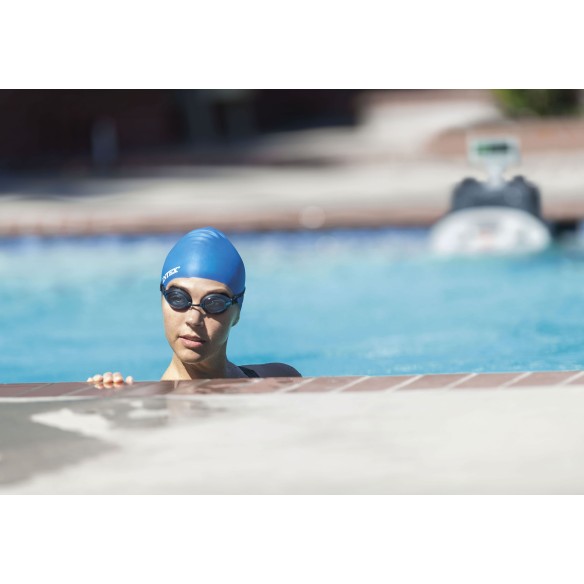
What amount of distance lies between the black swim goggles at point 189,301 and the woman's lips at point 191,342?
0.15 metres

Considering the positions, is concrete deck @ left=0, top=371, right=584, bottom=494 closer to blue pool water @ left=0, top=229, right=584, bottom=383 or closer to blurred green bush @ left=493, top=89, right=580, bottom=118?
blue pool water @ left=0, top=229, right=584, bottom=383

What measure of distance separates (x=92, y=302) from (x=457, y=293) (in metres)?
3.46

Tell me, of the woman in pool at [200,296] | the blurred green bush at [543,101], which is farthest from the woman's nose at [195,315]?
the blurred green bush at [543,101]

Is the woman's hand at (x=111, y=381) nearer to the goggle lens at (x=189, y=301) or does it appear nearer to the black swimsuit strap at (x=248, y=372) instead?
the goggle lens at (x=189, y=301)

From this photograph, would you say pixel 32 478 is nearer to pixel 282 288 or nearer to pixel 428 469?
pixel 428 469

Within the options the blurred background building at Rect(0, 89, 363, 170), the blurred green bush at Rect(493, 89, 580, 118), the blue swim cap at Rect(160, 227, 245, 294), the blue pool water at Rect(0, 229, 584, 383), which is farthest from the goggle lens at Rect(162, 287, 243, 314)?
the blurred green bush at Rect(493, 89, 580, 118)

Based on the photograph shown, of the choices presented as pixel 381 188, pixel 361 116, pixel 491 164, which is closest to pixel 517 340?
pixel 491 164

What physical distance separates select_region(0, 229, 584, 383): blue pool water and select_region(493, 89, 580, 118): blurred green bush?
7186 millimetres

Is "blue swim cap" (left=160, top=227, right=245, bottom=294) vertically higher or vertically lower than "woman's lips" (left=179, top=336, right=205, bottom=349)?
higher

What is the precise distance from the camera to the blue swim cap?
5.76 meters

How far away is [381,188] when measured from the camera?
15602mm

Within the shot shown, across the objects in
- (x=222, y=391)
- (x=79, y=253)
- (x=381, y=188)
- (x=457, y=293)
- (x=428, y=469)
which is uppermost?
(x=381, y=188)

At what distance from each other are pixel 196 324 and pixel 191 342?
103mm

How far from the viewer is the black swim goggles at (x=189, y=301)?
5.66m
